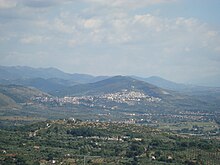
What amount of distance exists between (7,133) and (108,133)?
23013mm

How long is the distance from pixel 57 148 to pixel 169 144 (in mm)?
22630

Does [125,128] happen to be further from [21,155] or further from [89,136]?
[21,155]

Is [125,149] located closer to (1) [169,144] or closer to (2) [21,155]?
(1) [169,144]

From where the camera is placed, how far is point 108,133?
112 m

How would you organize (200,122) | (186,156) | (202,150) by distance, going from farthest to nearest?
(200,122) < (202,150) < (186,156)

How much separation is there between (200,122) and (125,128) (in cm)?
7425

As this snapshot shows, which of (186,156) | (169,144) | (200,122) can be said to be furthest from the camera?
(200,122)

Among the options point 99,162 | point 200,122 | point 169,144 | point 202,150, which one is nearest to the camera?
point 99,162

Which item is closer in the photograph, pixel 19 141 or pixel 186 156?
pixel 186 156

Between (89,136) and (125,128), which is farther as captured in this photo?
(125,128)

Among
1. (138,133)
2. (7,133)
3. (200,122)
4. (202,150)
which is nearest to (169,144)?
(202,150)

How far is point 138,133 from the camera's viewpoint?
11344 cm

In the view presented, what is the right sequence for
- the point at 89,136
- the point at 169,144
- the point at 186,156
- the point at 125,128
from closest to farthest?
the point at 186,156
the point at 169,144
the point at 89,136
the point at 125,128

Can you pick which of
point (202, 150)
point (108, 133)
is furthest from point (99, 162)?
point (108, 133)
